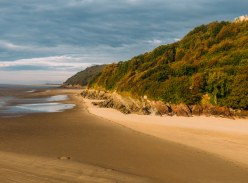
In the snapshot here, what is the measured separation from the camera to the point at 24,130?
2238 cm

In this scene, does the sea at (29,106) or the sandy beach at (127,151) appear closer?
the sandy beach at (127,151)

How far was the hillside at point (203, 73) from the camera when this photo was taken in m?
25.4

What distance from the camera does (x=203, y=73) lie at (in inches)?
1104

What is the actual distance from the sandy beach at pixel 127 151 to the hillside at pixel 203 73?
272cm

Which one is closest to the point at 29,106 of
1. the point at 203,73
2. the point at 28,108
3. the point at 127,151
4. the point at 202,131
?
the point at 28,108

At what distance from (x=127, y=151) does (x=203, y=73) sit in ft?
48.2

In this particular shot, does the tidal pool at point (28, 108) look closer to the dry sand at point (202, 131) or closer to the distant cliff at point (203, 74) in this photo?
the distant cliff at point (203, 74)

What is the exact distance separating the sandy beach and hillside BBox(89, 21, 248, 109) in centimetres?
272

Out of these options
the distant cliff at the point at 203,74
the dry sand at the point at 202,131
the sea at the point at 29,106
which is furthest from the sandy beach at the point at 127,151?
the sea at the point at 29,106

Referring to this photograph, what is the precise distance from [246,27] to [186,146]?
100 ft

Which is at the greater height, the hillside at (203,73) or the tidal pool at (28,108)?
the hillside at (203,73)

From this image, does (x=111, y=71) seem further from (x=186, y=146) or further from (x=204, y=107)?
Result: (x=186, y=146)

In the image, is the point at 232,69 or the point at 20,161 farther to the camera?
the point at 232,69

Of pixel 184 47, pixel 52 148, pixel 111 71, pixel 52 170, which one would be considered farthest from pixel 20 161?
pixel 111 71
